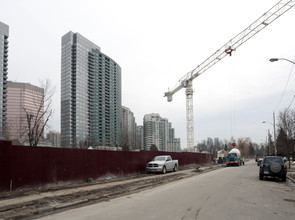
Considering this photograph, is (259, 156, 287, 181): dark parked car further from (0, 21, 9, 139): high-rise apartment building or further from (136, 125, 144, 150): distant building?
(0, 21, 9, 139): high-rise apartment building

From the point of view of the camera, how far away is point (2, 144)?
38.6 ft

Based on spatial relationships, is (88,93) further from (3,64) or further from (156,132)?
(156,132)

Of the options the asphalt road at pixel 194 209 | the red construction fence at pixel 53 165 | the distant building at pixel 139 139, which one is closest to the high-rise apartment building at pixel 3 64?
the distant building at pixel 139 139

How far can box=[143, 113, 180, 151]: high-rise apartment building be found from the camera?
132375mm

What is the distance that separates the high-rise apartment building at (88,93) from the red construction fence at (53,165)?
8917cm

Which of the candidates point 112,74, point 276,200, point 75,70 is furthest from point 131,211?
point 112,74

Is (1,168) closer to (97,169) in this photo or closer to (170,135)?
(97,169)

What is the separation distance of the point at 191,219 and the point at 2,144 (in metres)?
8.97

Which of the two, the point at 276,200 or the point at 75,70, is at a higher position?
the point at 75,70

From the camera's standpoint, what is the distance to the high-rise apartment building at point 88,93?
115938 millimetres

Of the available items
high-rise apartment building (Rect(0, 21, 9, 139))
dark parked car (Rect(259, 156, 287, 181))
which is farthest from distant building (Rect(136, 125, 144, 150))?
dark parked car (Rect(259, 156, 287, 181))

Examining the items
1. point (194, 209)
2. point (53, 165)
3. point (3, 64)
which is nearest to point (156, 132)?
point (3, 64)

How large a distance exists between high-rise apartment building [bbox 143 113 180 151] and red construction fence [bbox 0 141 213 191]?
10660 centimetres

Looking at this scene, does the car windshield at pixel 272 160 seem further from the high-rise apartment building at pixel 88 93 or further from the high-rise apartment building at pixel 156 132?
the high-rise apartment building at pixel 156 132
